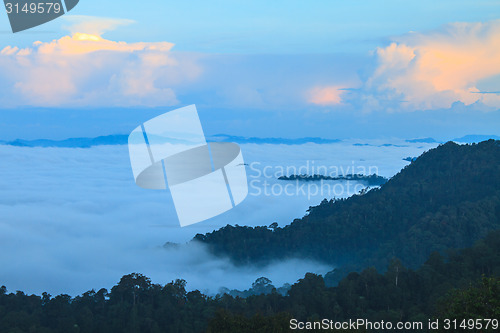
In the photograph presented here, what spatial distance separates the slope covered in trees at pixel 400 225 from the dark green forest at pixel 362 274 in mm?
104

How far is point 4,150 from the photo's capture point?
4370 inches

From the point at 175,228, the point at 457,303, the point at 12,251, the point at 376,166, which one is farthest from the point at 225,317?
the point at 376,166

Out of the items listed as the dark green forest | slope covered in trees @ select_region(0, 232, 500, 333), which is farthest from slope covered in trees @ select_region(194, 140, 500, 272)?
slope covered in trees @ select_region(0, 232, 500, 333)

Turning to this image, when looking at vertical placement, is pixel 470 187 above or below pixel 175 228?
above

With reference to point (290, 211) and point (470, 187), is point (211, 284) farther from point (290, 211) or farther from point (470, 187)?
point (290, 211)

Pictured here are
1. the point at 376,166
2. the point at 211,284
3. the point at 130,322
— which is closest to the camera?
the point at 130,322

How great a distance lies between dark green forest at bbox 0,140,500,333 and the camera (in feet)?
66.8

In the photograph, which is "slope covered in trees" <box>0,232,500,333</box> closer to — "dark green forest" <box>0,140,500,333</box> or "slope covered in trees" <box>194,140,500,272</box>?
"dark green forest" <box>0,140,500,333</box>

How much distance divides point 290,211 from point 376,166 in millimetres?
36835

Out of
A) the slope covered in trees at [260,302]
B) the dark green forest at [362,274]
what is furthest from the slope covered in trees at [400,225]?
the slope covered in trees at [260,302]

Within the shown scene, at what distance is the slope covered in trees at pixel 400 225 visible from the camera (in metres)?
38.6

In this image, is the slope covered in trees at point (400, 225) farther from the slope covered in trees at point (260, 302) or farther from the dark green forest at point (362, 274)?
the slope covered in trees at point (260, 302)

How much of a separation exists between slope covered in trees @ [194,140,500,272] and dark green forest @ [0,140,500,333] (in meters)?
0.10

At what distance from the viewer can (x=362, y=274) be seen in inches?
1029
